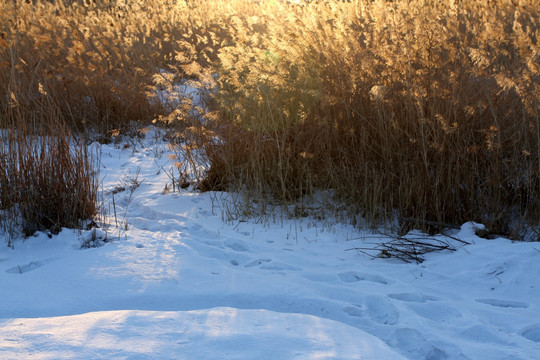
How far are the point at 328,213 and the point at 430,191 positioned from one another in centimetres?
76

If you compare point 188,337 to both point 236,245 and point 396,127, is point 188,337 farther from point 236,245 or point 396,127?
point 396,127

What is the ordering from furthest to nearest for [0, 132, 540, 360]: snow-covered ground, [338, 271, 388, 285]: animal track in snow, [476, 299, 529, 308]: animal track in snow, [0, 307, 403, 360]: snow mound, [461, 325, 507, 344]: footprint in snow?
[338, 271, 388, 285]: animal track in snow → [476, 299, 529, 308]: animal track in snow → [461, 325, 507, 344]: footprint in snow → [0, 132, 540, 360]: snow-covered ground → [0, 307, 403, 360]: snow mound

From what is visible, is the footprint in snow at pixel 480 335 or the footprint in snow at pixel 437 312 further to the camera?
the footprint in snow at pixel 437 312

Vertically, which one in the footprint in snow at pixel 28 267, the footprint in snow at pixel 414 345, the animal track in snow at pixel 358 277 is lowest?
the footprint in snow at pixel 414 345

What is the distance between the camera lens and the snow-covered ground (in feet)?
5.80

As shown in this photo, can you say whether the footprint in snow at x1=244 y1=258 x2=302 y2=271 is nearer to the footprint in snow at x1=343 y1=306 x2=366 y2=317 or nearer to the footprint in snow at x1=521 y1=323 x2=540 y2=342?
the footprint in snow at x1=343 y1=306 x2=366 y2=317

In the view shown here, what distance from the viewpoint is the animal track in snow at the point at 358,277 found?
2.62 metres

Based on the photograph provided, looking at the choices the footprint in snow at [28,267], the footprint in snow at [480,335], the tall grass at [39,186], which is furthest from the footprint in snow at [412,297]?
the tall grass at [39,186]

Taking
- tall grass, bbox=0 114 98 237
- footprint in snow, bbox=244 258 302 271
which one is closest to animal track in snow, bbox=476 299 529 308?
footprint in snow, bbox=244 258 302 271

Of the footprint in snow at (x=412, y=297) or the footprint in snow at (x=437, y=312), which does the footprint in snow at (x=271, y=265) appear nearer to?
the footprint in snow at (x=412, y=297)

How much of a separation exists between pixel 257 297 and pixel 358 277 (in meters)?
0.62

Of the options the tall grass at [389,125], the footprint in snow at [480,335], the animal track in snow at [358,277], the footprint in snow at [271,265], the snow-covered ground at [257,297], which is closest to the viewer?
the snow-covered ground at [257,297]

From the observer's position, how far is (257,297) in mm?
2316

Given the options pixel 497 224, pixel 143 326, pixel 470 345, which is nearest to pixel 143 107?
pixel 497 224
